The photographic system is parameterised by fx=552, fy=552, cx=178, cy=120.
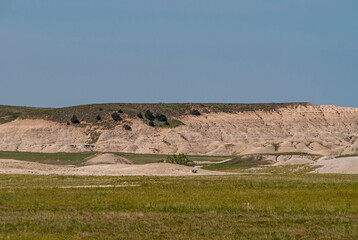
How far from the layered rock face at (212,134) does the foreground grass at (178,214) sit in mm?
84483

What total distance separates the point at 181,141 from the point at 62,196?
102338 mm

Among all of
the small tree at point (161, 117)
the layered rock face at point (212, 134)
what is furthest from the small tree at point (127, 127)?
the small tree at point (161, 117)

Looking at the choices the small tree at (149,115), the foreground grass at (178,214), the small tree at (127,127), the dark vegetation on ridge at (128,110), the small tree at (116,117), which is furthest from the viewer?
the dark vegetation on ridge at (128,110)

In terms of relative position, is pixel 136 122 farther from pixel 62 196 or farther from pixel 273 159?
pixel 62 196

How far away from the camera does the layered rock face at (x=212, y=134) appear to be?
125 m

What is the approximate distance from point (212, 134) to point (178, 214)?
380 ft

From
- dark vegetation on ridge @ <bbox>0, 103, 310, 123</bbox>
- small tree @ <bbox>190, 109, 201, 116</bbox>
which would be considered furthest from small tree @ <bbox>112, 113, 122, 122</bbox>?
small tree @ <bbox>190, 109, 201, 116</bbox>

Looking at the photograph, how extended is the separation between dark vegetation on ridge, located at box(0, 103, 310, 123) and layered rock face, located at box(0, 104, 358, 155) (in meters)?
3.08

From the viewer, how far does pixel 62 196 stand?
2800 cm

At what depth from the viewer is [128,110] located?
145 m

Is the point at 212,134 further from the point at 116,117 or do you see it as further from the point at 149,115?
the point at 116,117

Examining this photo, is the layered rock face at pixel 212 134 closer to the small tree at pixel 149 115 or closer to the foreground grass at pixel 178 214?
the small tree at pixel 149 115

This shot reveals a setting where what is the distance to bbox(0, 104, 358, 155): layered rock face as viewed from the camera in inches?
4907

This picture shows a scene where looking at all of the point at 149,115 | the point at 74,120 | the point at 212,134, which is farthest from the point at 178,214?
the point at 149,115
